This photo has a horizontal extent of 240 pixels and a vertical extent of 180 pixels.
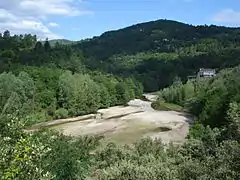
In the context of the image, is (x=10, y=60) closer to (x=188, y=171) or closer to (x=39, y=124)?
(x=39, y=124)

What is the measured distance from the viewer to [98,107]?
92000 mm

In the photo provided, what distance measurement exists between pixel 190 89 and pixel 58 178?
77.8 meters

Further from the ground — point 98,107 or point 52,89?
point 52,89

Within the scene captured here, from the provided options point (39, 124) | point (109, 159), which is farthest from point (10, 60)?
point (109, 159)

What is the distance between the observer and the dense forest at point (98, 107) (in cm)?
1048

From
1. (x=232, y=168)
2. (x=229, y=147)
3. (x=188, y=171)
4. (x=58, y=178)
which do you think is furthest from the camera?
(x=58, y=178)

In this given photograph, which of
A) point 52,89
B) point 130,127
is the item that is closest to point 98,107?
point 52,89

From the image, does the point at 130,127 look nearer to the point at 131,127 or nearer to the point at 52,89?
the point at 131,127

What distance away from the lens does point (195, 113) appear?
248 ft

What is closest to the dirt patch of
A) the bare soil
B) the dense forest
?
the bare soil

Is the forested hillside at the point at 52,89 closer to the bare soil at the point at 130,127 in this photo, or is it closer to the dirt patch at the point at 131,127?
the bare soil at the point at 130,127

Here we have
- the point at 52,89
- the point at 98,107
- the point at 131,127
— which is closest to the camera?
the point at 131,127

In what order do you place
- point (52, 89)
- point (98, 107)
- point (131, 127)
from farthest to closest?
point (98, 107) < point (52, 89) < point (131, 127)

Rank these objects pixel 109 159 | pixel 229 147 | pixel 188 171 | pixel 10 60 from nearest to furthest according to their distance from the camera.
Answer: pixel 229 147 → pixel 188 171 → pixel 109 159 → pixel 10 60
